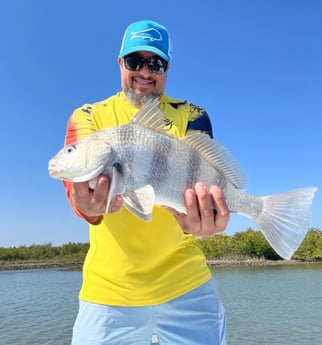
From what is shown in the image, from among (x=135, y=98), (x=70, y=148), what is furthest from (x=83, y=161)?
(x=135, y=98)

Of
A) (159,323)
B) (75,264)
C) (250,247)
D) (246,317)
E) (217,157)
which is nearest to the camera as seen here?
(217,157)

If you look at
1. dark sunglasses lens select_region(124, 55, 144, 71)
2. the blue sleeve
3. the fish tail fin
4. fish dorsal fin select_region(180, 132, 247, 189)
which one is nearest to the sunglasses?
dark sunglasses lens select_region(124, 55, 144, 71)

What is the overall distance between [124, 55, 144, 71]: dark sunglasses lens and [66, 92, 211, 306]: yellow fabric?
1.87ft

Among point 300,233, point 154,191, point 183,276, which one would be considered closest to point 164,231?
point 183,276

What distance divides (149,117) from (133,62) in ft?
2.68

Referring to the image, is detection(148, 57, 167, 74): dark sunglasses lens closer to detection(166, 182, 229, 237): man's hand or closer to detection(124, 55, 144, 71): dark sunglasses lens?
detection(124, 55, 144, 71): dark sunglasses lens

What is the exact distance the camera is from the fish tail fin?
2.26m

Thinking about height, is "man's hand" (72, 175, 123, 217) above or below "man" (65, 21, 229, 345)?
above

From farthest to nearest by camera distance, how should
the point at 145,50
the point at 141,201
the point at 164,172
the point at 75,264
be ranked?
the point at 75,264, the point at 145,50, the point at 164,172, the point at 141,201

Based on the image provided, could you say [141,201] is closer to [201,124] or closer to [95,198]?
[95,198]

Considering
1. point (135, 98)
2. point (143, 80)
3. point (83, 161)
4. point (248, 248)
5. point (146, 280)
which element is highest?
point (143, 80)

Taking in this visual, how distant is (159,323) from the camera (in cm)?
259

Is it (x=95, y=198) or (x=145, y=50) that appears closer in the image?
(x=95, y=198)

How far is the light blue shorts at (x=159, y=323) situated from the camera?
98.7 inches
